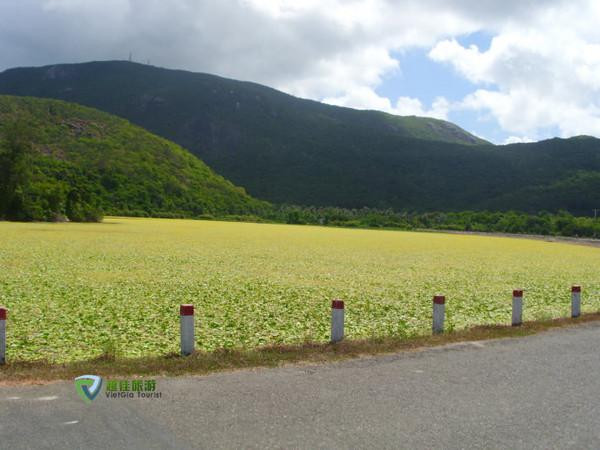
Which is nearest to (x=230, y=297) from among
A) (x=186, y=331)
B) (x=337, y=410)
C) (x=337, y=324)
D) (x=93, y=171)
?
(x=337, y=324)

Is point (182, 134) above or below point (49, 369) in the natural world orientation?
above

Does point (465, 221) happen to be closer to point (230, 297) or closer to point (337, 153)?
point (337, 153)

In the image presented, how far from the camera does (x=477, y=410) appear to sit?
598 centimetres

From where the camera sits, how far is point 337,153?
149500mm

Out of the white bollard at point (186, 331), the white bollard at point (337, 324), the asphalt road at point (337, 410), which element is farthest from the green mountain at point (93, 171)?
the asphalt road at point (337, 410)

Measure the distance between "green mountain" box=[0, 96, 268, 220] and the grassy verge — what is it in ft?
220

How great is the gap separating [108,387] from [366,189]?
433 ft

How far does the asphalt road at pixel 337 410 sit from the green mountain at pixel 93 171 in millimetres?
68464

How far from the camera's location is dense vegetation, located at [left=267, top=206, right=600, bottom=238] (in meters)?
85.9

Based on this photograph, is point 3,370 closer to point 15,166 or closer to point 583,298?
point 583,298

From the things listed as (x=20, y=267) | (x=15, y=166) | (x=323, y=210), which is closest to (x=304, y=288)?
(x=20, y=267)

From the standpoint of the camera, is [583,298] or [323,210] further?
[323,210]
